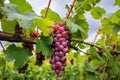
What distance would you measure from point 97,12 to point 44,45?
37.1 inches

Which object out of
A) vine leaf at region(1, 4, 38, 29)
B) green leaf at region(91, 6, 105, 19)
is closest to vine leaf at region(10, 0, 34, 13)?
vine leaf at region(1, 4, 38, 29)

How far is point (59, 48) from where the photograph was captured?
1.98 meters

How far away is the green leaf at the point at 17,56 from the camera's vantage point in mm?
2090

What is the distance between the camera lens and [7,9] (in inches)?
77.0

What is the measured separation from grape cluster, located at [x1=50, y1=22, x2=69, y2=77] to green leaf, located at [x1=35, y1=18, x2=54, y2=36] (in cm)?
3

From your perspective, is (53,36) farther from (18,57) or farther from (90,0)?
(90,0)

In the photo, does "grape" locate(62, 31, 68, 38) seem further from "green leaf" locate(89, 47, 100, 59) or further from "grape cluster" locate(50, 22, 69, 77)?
"green leaf" locate(89, 47, 100, 59)

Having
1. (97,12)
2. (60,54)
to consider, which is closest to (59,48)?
(60,54)

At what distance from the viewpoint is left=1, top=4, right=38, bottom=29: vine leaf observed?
1.84 meters

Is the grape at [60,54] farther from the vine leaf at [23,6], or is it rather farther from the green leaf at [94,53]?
the green leaf at [94,53]

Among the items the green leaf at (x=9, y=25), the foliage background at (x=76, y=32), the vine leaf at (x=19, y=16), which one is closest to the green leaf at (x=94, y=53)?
the foliage background at (x=76, y=32)

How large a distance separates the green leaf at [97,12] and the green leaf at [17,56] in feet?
2.99

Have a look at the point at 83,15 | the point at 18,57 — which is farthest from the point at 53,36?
the point at 83,15

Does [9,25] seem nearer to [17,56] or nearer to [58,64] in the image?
[17,56]
